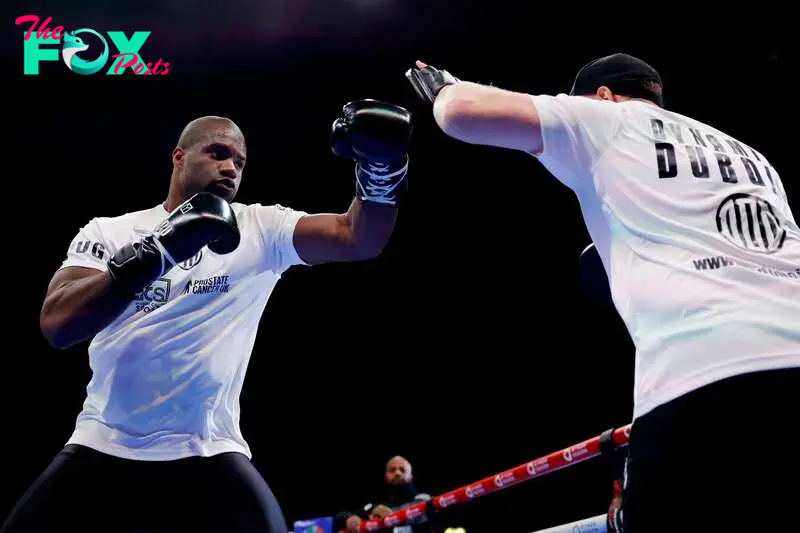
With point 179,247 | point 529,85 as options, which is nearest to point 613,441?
point 179,247

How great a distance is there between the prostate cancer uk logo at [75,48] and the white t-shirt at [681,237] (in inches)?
279

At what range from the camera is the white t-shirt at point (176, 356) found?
7.84ft

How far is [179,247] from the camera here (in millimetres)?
2322

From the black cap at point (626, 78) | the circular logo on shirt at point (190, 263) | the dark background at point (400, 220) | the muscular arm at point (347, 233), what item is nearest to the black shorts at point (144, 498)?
the circular logo on shirt at point (190, 263)

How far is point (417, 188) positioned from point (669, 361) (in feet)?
27.1

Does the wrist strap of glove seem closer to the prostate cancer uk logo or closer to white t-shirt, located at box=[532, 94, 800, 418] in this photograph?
white t-shirt, located at box=[532, 94, 800, 418]

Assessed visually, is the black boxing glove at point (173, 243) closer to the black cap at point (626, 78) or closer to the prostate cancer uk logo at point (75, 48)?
the black cap at point (626, 78)

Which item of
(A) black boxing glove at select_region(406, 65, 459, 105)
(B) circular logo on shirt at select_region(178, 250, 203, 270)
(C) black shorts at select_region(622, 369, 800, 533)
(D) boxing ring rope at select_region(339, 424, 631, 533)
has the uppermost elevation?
(A) black boxing glove at select_region(406, 65, 459, 105)

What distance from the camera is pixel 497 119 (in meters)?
1.63

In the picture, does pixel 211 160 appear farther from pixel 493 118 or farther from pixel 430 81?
pixel 493 118

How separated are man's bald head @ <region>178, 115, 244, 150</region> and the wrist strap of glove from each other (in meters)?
0.60

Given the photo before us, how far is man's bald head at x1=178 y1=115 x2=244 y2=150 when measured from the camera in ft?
9.59

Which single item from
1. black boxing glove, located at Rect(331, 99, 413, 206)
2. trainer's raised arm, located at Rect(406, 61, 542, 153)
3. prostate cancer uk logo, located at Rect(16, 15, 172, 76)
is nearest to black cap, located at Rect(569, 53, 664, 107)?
trainer's raised arm, located at Rect(406, 61, 542, 153)

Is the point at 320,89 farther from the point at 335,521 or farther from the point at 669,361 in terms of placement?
the point at 669,361
